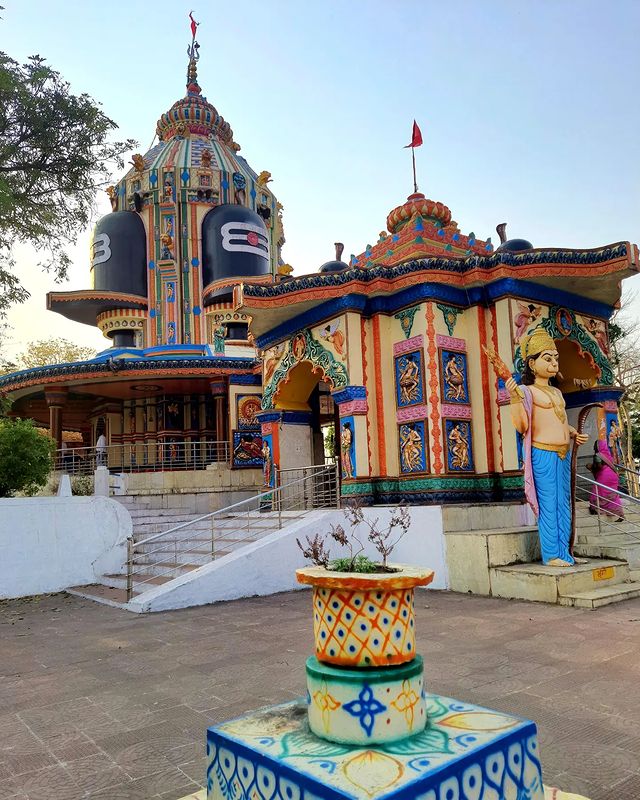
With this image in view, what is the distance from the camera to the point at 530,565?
8203mm

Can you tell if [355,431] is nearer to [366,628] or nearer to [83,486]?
[83,486]

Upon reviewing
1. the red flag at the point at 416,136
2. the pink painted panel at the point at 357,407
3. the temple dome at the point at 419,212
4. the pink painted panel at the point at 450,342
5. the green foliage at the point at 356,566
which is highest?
the red flag at the point at 416,136

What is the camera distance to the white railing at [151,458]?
17.9 meters

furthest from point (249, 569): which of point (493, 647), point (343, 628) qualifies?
point (343, 628)

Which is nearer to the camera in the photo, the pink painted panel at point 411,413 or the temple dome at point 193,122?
the pink painted panel at point 411,413

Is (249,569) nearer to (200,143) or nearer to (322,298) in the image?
(322,298)

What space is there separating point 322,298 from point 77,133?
5705 millimetres

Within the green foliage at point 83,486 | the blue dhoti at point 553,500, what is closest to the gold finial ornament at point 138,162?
the green foliage at point 83,486

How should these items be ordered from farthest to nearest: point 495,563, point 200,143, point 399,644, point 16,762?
point 200,143
point 495,563
point 16,762
point 399,644

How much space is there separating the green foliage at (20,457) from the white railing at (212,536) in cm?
216

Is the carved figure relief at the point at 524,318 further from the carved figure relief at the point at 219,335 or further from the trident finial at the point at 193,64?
the trident finial at the point at 193,64

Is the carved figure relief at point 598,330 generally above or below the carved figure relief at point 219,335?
below

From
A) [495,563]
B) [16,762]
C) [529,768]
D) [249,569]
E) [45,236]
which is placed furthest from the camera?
[45,236]

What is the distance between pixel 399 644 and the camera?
2143mm
